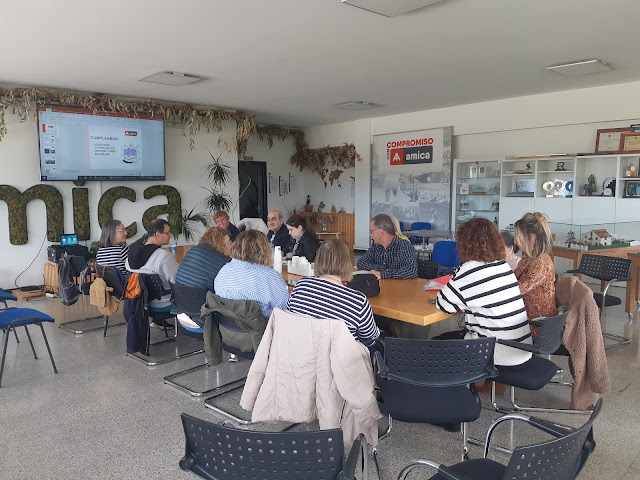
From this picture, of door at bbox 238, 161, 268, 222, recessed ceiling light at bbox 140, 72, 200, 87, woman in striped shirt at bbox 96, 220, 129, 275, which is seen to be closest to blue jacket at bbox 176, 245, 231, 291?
woman in striped shirt at bbox 96, 220, 129, 275

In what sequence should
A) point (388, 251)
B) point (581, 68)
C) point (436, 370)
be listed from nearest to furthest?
point (436, 370) → point (388, 251) → point (581, 68)

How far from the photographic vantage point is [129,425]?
313 cm

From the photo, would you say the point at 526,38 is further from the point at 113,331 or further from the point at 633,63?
the point at 113,331

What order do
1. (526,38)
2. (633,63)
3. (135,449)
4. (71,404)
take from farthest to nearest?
(633,63), (526,38), (71,404), (135,449)

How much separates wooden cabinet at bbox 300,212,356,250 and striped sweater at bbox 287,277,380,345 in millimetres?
8272

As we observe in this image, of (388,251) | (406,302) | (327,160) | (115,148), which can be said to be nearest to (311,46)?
(388,251)

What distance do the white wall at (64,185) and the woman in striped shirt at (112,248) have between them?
123 inches

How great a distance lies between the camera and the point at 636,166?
22.9ft

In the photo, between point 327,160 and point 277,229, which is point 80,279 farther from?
point 327,160

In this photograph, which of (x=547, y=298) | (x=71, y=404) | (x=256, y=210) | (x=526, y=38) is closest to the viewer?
(x=547, y=298)

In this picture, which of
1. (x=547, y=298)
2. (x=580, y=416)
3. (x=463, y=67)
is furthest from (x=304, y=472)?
(x=463, y=67)

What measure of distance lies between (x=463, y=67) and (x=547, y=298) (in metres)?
3.83

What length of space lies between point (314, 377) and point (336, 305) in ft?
1.17

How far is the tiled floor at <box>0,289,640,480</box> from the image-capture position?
8.78 feet
